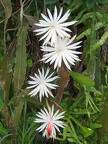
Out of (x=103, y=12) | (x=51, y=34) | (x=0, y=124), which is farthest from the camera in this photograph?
(x=0, y=124)

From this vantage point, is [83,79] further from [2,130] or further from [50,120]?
[2,130]

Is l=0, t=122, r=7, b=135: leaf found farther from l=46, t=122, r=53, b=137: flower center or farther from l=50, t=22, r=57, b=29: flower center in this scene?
l=50, t=22, r=57, b=29: flower center

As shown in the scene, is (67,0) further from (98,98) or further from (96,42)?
(98,98)

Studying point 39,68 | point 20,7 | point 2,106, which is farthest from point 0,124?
point 20,7

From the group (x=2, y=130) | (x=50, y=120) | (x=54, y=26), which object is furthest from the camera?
(x=2, y=130)

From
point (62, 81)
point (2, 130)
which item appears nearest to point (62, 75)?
point (62, 81)

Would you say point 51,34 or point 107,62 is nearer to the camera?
point 51,34
